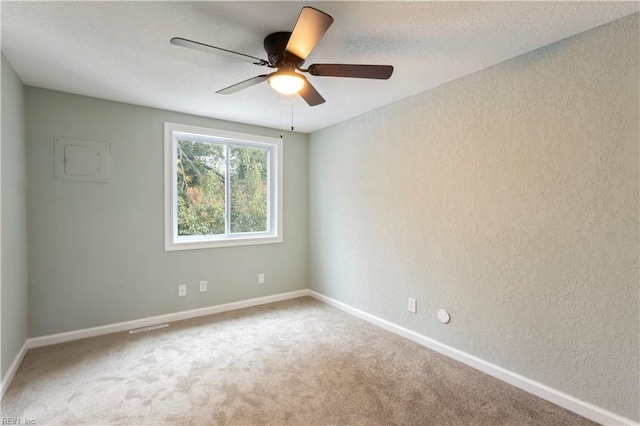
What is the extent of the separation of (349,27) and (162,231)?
2773mm

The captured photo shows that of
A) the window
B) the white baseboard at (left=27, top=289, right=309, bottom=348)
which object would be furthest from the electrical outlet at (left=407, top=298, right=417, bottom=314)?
the window

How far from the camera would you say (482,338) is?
240cm

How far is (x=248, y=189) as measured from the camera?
4.08m

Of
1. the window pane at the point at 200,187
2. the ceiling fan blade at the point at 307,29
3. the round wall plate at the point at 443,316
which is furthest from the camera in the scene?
the window pane at the point at 200,187

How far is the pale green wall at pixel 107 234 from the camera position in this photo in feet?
9.09

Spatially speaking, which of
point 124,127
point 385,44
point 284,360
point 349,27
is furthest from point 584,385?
point 124,127

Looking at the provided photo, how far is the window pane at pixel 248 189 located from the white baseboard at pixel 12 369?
7.02 feet

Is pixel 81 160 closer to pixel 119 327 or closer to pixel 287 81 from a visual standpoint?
pixel 119 327

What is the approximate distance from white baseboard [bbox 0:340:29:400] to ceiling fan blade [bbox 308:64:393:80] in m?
2.89

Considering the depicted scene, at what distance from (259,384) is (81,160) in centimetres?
263

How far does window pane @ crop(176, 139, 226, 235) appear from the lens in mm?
3598

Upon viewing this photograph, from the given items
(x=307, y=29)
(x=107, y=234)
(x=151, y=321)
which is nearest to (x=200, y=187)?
(x=107, y=234)

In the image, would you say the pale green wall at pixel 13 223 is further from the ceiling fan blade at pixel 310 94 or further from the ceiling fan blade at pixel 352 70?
the ceiling fan blade at pixel 352 70

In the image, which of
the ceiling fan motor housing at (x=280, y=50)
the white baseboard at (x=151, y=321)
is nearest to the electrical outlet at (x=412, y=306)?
the white baseboard at (x=151, y=321)
